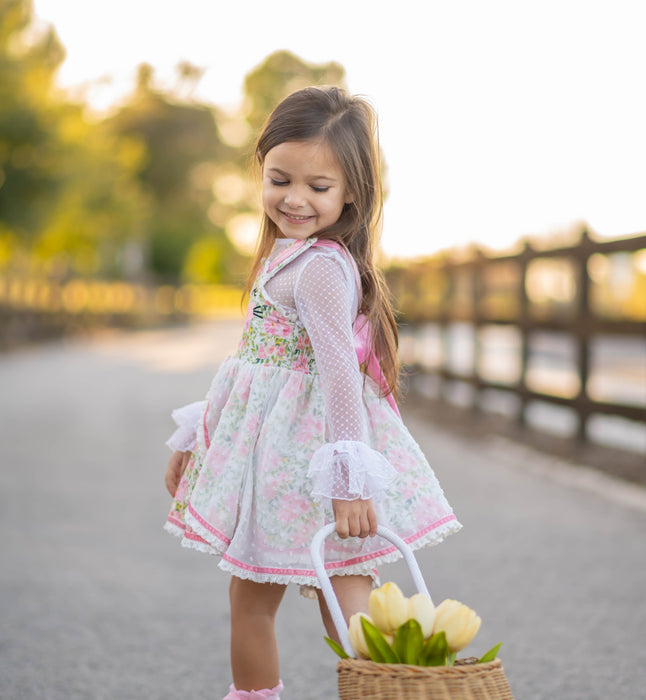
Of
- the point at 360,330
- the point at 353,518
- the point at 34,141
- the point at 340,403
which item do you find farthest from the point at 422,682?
the point at 34,141

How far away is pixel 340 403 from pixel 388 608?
0.49 meters

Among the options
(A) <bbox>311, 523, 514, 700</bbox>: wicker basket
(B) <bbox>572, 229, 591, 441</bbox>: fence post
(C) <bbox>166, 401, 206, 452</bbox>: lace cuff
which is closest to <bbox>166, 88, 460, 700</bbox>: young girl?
(C) <bbox>166, 401, 206, 452</bbox>: lace cuff

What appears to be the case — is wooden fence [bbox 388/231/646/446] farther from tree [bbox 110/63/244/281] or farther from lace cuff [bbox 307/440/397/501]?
tree [bbox 110/63/244/281]

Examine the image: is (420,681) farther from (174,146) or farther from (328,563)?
(174,146)

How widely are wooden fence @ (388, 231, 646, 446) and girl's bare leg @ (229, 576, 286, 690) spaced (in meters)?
2.37

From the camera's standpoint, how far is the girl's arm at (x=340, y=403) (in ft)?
6.71

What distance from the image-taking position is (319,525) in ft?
7.20

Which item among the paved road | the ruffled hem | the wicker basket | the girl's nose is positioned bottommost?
the paved road

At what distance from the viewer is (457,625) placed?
1.79 m

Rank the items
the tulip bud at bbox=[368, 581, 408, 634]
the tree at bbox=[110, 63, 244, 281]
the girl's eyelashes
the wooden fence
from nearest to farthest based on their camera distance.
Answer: the tulip bud at bbox=[368, 581, 408, 634] < the girl's eyelashes < the wooden fence < the tree at bbox=[110, 63, 244, 281]

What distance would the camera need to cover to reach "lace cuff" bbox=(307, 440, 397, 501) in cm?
204

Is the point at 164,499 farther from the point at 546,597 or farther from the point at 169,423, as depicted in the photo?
the point at 169,423

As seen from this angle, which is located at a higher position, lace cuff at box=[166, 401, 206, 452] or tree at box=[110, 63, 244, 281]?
tree at box=[110, 63, 244, 281]

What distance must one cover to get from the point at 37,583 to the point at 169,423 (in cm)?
551
